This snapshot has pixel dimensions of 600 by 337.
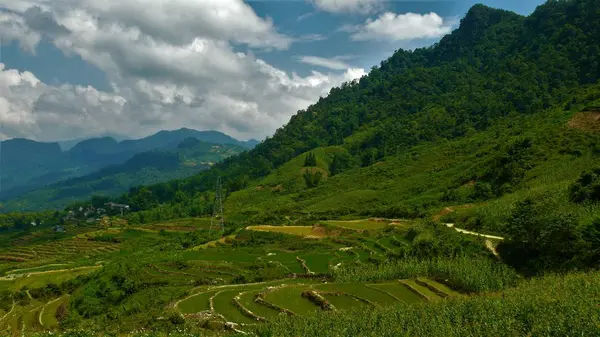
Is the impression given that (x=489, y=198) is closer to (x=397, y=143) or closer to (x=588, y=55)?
(x=397, y=143)

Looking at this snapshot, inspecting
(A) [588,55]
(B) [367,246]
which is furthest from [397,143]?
(B) [367,246]

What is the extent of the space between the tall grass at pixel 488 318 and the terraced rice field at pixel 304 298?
6.14 meters

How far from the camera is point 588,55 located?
6255 inches

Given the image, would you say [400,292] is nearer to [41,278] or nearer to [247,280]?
[247,280]

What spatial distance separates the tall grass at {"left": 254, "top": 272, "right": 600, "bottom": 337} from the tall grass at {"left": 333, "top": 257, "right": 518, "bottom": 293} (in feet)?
21.4

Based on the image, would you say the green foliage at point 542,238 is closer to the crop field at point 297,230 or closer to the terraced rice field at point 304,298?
the terraced rice field at point 304,298

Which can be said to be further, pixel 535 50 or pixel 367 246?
pixel 535 50

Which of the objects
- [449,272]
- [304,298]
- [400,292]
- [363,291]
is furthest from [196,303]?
[449,272]

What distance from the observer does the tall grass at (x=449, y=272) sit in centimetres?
3653

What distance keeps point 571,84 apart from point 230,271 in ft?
491

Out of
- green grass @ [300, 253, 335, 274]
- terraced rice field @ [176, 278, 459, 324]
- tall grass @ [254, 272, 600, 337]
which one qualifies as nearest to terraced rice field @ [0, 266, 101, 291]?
green grass @ [300, 253, 335, 274]

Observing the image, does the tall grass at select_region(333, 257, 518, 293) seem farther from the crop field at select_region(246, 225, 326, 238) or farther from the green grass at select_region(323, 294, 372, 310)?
the crop field at select_region(246, 225, 326, 238)

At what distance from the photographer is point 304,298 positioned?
38.7m

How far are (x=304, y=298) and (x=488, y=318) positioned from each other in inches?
729
